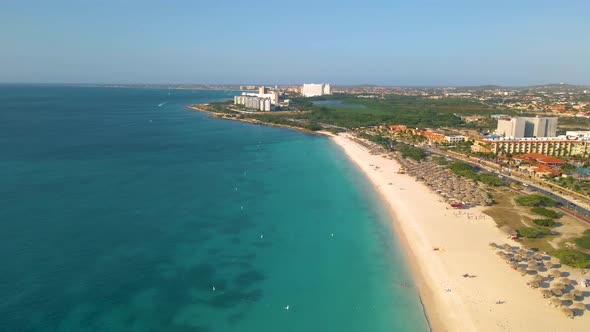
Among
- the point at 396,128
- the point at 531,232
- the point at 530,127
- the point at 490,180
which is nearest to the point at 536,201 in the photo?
the point at 490,180

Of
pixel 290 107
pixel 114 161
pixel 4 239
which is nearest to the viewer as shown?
pixel 4 239

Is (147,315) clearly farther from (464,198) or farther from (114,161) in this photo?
(114,161)

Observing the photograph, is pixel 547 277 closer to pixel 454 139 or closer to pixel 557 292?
pixel 557 292

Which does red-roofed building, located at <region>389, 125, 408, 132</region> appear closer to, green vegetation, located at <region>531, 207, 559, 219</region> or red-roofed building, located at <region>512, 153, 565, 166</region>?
red-roofed building, located at <region>512, 153, 565, 166</region>

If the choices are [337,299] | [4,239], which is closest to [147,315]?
[337,299]

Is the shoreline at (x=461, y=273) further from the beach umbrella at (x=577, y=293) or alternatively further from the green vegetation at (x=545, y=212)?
the green vegetation at (x=545, y=212)

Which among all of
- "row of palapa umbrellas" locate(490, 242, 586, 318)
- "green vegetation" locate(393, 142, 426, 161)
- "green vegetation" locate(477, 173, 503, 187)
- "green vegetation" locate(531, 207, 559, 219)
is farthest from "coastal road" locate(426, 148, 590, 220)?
"row of palapa umbrellas" locate(490, 242, 586, 318)
